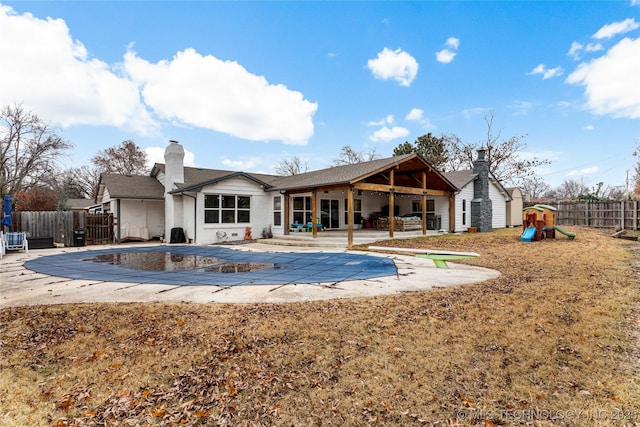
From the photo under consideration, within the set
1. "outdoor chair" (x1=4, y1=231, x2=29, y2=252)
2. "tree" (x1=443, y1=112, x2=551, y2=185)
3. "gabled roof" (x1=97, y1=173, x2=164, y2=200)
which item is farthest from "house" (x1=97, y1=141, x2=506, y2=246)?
"tree" (x1=443, y1=112, x2=551, y2=185)

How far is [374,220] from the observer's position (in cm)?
1939

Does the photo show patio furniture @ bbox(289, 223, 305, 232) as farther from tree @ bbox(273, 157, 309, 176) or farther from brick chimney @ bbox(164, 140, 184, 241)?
tree @ bbox(273, 157, 309, 176)

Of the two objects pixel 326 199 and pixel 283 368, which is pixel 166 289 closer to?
pixel 283 368

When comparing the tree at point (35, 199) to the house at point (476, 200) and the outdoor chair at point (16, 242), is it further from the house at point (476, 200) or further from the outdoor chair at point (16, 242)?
the house at point (476, 200)

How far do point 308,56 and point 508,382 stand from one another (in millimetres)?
16481

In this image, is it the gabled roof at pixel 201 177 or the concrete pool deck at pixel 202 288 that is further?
the gabled roof at pixel 201 177

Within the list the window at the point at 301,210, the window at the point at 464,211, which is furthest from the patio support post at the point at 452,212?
the window at the point at 301,210

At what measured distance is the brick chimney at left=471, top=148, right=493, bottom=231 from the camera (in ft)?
63.0

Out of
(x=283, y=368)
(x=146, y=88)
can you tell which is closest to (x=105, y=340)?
(x=283, y=368)

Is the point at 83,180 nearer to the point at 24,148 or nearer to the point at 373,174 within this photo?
the point at 24,148

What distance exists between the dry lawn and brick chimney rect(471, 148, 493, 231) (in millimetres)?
15286

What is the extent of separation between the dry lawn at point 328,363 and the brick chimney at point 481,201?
1529cm

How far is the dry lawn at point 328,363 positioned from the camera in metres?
2.37

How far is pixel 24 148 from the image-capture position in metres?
23.3
